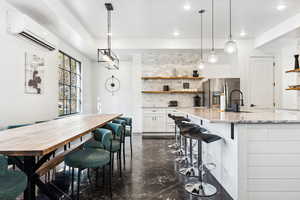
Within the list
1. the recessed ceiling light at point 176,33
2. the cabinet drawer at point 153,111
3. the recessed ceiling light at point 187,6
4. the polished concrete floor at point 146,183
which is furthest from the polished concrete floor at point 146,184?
the recessed ceiling light at point 176,33

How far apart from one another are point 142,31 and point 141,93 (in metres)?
2.11

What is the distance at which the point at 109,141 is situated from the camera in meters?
1.94

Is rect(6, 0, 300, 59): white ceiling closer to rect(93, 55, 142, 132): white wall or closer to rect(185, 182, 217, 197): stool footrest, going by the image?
rect(93, 55, 142, 132): white wall

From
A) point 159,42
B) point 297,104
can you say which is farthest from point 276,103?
point 159,42

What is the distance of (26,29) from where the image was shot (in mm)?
2834

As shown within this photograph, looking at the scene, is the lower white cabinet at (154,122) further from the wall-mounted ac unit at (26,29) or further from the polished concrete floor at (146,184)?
the wall-mounted ac unit at (26,29)

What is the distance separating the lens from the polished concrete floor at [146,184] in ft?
6.94

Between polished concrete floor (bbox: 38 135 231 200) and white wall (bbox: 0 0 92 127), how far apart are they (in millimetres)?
1489

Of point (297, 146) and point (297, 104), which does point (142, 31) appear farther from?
point (297, 104)

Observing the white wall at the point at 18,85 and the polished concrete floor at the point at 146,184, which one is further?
the white wall at the point at 18,85

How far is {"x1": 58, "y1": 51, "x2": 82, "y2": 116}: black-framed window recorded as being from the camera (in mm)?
4773

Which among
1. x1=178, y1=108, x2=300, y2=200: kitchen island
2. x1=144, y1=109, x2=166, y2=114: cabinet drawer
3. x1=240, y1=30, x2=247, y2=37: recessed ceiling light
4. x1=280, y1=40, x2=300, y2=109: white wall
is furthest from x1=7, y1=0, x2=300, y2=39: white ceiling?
x1=178, y1=108, x2=300, y2=200: kitchen island

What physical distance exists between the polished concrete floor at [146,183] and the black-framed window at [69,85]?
2628 mm

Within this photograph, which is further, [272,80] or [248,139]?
[272,80]
